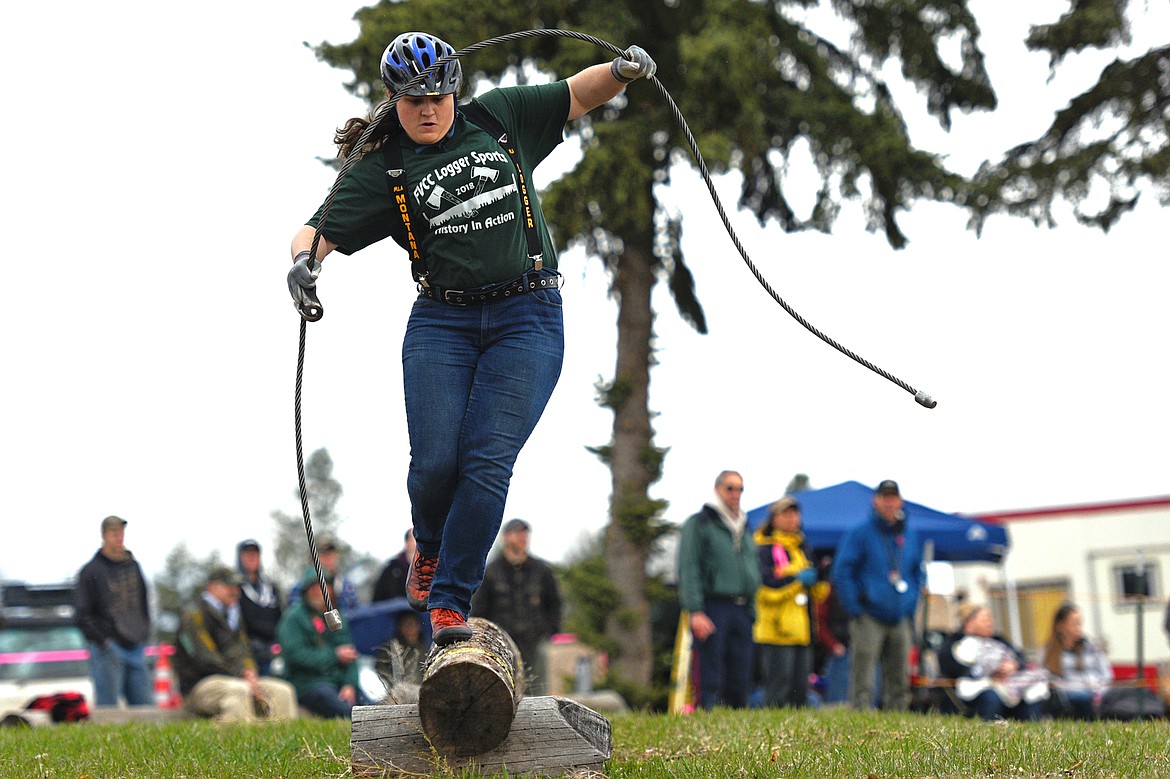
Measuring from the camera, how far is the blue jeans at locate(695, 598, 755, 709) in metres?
11.3

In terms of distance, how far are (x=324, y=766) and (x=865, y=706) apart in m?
6.73

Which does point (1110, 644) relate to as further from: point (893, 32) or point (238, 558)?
point (238, 558)

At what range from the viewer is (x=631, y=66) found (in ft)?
18.1

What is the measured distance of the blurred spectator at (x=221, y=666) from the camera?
10992 millimetres

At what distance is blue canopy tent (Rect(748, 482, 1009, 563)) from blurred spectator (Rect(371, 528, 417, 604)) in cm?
487

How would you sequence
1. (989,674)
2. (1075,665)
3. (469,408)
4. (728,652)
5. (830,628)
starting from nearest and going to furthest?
1. (469,408)
2. (728,652)
3. (989,674)
4. (1075,665)
5. (830,628)

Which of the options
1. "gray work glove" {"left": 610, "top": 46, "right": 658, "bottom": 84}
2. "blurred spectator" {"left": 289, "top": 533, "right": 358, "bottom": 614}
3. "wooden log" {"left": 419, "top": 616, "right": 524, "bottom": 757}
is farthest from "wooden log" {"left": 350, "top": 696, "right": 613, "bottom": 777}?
"blurred spectator" {"left": 289, "top": 533, "right": 358, "bottom": 614}

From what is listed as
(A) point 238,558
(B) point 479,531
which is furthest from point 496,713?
(A) point 238,558

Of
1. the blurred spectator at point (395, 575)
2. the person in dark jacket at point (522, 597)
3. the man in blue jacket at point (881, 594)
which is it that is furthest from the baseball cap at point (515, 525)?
the man in blue jacket at point (881, 594)

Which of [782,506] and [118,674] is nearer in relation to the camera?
[118,674]

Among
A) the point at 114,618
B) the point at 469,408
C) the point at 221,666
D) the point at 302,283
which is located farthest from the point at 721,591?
the point at 302,283

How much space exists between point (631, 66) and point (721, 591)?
657 centimetres

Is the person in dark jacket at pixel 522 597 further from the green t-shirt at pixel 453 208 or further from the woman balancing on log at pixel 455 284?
the green t-shirt at pixel 453 208

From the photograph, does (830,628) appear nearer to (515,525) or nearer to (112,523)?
(515,525)
